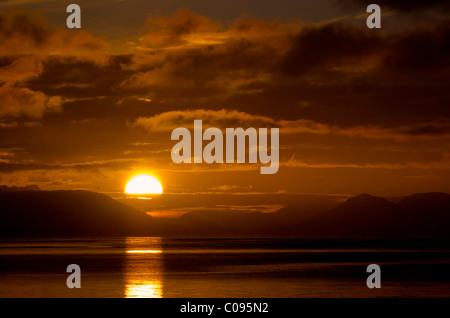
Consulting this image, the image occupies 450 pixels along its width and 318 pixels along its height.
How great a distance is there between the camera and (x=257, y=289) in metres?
60.4

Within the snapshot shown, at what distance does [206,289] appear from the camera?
6041 cm

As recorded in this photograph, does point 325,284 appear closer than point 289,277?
Yes
